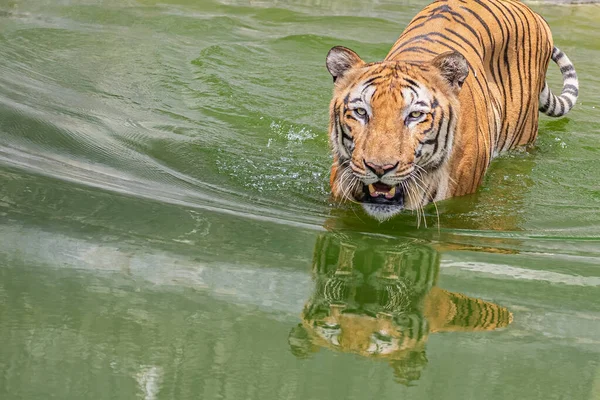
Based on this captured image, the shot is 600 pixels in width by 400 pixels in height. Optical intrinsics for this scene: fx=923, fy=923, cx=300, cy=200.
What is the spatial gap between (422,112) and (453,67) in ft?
0.82

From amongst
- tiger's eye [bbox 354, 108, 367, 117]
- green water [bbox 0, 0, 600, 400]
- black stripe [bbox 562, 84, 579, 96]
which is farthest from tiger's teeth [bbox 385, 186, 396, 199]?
black stripe [bbox 562, 84, 579, 96]

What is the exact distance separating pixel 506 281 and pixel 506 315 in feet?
0.85

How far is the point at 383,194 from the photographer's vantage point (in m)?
3.22

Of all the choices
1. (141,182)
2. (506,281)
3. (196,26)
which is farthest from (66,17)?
(506,281)

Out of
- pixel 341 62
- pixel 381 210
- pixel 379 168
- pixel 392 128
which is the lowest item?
pixel 381 210

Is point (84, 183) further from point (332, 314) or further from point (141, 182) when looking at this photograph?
point (332, 314)

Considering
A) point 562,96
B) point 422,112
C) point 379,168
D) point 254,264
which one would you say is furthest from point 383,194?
point 562,96

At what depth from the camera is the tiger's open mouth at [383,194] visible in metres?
3.22

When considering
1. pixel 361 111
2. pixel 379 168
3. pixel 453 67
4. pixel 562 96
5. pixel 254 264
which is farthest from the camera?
pixel 562 96

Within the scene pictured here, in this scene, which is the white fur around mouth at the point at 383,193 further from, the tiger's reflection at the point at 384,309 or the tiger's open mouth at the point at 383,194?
the tiger's reflection at the point at 384,309

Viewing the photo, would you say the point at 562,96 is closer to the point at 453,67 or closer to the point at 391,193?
the point at 453,67

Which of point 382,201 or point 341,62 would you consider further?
point 341,62

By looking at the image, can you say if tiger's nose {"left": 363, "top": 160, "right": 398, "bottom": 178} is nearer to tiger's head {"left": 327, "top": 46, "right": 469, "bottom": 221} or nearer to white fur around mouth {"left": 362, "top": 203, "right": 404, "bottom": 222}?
tiger's head {"left": 327, "top": 46, "right": 469, "bottom": 221}

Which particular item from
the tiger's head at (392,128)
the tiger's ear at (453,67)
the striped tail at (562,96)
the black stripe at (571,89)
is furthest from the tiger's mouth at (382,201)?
the black stripe at (571,89)
